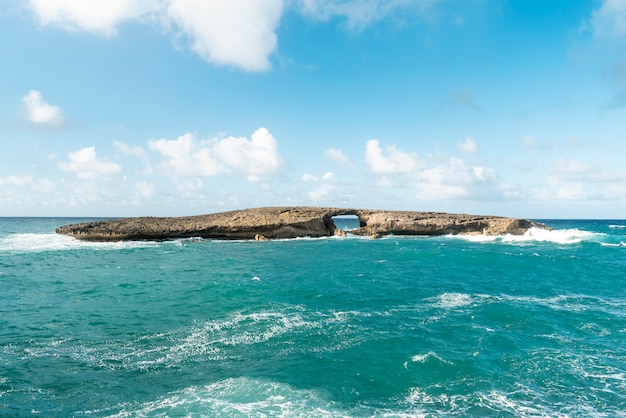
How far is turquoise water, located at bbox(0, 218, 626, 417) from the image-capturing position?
9.85 meters

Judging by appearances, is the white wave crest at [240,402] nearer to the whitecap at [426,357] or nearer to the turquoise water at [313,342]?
the turquoise water at [313,342]

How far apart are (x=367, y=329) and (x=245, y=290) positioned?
30.3 ft

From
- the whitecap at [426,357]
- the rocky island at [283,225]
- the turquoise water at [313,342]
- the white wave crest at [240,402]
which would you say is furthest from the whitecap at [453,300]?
the rocky island at [283,225]

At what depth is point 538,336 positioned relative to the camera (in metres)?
14.7

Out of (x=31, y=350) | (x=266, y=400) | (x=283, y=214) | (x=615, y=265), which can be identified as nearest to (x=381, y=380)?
(x=266, y=400)

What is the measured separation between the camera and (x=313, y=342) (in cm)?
1371

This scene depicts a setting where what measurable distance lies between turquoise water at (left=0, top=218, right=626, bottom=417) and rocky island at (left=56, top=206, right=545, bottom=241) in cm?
2184

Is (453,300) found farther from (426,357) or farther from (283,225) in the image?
(283,225)

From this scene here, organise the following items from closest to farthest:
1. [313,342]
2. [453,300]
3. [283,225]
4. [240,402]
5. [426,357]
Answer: [240,402]
[426,357]
[313,342]
[453,300]
[283,225]

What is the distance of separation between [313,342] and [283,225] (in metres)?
39.0

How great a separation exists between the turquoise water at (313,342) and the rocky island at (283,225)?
21.8m

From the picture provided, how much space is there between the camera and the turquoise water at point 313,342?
9852 mm

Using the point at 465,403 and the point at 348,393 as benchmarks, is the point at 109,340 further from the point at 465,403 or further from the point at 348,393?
the point at 465,403

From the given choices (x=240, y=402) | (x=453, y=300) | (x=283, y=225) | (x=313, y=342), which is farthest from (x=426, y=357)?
(x=283, y=225)
